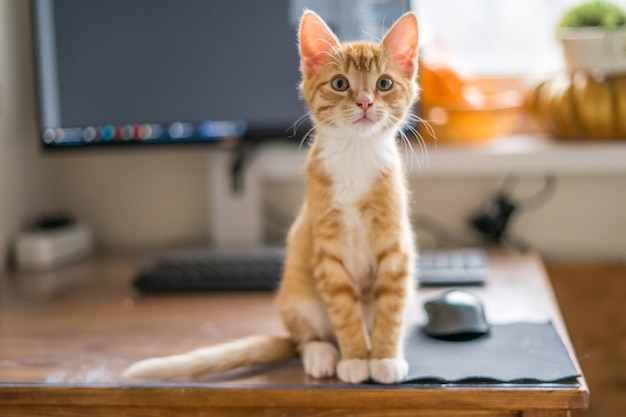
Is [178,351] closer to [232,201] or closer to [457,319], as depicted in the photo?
[457,319]

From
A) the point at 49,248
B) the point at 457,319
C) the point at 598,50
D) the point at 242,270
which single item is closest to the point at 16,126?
the point at 49,248

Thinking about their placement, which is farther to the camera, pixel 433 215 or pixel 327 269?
pixel 433 215

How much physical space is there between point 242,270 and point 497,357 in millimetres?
517

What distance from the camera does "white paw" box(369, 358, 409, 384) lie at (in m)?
0.90

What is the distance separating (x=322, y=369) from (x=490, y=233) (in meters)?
0.67

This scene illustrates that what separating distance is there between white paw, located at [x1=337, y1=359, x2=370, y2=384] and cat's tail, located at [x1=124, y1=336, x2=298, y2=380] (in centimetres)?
11

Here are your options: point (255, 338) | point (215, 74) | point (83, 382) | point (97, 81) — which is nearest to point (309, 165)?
point (255, 338)

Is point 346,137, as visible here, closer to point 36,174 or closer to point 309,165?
point 309,165

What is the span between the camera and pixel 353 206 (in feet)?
3.17

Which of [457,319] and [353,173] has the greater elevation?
[353,173]

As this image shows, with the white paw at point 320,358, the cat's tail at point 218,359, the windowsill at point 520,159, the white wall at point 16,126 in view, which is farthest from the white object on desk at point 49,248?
the white paw at point 320,358

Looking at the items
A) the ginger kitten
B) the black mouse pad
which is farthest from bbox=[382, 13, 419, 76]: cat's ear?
the black mouse pad

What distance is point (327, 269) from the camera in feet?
3.21

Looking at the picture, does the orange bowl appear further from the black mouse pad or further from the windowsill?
the black mouse pad
